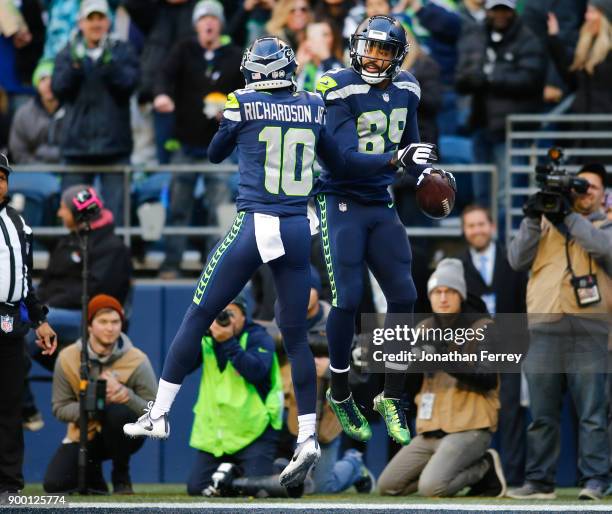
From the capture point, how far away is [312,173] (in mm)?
8805

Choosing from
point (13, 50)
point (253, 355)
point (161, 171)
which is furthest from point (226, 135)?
point (13, 50)

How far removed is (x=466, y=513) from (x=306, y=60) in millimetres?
5228

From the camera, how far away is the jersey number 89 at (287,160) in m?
8.63

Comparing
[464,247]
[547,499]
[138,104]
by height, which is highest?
[138,104]

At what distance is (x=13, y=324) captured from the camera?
9.92m

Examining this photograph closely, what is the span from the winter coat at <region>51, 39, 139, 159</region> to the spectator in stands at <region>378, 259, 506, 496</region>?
310cm

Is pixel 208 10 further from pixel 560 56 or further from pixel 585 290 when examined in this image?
pixel 585 290

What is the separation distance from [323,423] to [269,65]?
3581mm

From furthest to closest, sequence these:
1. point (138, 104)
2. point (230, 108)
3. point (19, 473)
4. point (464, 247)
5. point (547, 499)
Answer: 1. point (138, 104)
2. point (464, 247)
3. point (547, 499)
4. point (19, 473)
5. point (230, 108)

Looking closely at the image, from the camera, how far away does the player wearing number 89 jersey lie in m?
8.99

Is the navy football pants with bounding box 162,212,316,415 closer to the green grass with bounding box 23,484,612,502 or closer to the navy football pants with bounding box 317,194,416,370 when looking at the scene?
the navy football pants with bounding box 317,194,416,370

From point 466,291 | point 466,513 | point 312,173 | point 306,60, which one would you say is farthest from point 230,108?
point 306,60

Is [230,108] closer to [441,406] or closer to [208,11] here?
[441,406]

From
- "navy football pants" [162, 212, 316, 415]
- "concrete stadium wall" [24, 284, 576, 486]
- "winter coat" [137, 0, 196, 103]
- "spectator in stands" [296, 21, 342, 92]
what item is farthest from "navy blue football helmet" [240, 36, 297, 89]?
"winter coat" [137, 0, 196, 103]
